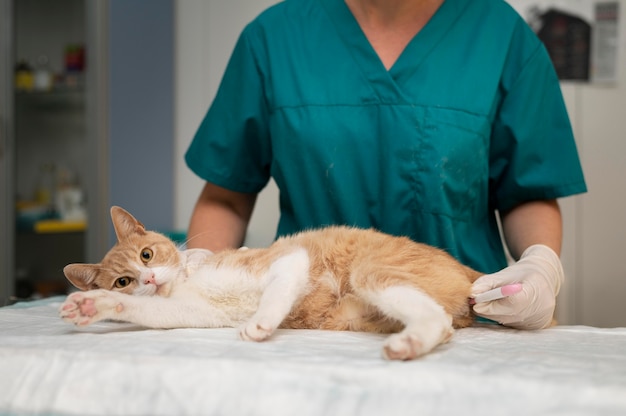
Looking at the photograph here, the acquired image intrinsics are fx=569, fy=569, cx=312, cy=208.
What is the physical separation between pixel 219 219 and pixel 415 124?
1.71ft

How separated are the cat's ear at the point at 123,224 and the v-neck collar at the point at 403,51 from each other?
1.93 ft

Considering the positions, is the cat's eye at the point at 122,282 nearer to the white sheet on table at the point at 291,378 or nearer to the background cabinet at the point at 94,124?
the white sheet on table at the point at 291,378

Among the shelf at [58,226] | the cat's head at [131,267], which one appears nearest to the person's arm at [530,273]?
the cat's head at [131,267]

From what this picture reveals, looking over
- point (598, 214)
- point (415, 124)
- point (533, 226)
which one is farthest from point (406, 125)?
point (598, 214)

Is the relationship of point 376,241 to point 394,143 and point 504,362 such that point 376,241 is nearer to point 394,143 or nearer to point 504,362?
point 394,143

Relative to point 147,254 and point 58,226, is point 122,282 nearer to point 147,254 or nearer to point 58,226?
point 147,254

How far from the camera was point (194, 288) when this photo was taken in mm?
1021

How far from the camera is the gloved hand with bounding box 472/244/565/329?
0.92 m

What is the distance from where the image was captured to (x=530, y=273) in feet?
3.33

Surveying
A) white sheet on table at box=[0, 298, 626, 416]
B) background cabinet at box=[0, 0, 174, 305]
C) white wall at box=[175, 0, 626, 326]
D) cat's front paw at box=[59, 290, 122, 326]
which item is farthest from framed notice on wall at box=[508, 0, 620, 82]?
cat's front paw at box=[59, 290, 122, 326]

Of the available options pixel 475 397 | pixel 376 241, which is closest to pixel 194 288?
pixel 376 241

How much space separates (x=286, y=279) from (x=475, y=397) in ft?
1.38

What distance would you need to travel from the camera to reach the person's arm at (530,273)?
93 cm

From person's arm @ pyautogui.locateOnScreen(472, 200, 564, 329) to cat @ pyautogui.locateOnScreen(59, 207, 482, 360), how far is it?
1.9 inches
